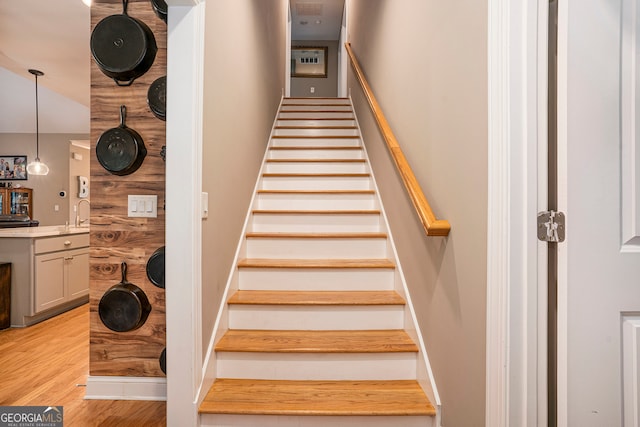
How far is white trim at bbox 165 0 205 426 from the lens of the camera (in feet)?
4.99

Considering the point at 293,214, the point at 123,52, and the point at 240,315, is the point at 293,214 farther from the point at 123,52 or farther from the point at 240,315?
the point at 123,52

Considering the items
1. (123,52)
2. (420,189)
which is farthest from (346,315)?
(123,52)

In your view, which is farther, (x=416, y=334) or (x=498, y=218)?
(x=416, y=334)

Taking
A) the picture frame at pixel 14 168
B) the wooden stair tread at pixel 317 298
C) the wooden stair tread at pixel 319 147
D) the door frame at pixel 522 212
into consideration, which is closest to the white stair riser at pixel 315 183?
the wooden stair tread at pixel 319 147

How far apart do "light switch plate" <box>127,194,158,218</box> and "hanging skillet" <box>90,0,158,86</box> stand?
669 mm

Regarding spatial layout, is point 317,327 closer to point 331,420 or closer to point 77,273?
point 331,420

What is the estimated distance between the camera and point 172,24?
5.02ft

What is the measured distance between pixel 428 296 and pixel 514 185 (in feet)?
2.64

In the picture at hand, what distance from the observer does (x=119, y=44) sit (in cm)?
185

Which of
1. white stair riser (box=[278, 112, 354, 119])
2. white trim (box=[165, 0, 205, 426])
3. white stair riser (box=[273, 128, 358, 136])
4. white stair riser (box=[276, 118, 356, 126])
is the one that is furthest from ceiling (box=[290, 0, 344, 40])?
white trim (box=[165, 0, 205, 426])

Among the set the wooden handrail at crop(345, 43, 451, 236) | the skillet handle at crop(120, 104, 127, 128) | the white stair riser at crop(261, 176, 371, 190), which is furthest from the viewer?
the white stair riser at crop(261, 176, 371, 190)

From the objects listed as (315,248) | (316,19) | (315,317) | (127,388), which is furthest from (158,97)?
(316,19)

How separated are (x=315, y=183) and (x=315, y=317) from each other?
145 centimetres

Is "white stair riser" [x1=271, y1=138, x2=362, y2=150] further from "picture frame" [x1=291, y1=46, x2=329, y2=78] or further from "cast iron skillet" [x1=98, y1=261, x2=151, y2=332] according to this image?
"picture frame" [x1=291, y1=46, x2=329, y2=78]
